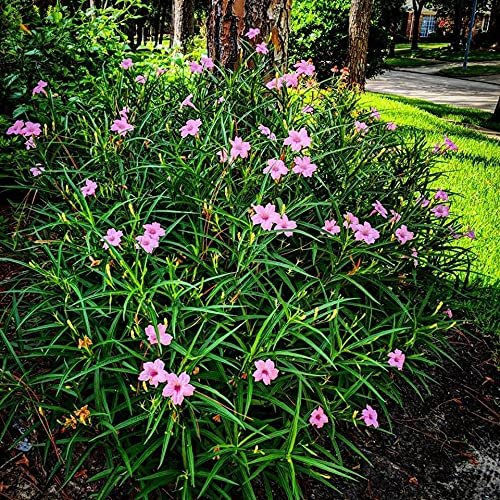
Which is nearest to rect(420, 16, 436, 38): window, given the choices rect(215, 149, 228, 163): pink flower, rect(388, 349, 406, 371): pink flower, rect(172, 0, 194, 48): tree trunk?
rect(172, 0, 194, 48): tree trunk

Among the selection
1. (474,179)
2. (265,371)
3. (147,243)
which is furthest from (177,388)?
(474,179)

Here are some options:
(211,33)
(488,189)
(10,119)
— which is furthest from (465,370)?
(488,189)

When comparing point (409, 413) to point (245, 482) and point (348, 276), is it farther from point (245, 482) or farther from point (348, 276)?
point (245, 482)

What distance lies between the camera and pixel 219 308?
2.01 meters

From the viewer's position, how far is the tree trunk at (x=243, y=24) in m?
3.28

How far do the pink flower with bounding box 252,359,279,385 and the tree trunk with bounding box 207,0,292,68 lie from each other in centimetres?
193

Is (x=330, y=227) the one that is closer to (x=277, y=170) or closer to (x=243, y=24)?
(x=277, y=170)

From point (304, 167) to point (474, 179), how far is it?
4.25m

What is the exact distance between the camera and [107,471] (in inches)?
73.3

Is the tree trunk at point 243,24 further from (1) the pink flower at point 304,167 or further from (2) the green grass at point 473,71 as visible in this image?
(2) the green grass at point 473,71

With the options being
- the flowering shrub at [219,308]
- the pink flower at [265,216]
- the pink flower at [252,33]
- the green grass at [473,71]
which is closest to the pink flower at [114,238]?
the flowering shrub at [219,308]

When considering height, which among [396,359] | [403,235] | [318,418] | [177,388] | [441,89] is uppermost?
[403,235]

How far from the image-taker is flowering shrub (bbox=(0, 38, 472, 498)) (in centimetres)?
187

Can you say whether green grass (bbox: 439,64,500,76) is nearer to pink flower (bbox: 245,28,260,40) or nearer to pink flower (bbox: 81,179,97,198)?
pink flower (bbox: 245,28,260,40)
